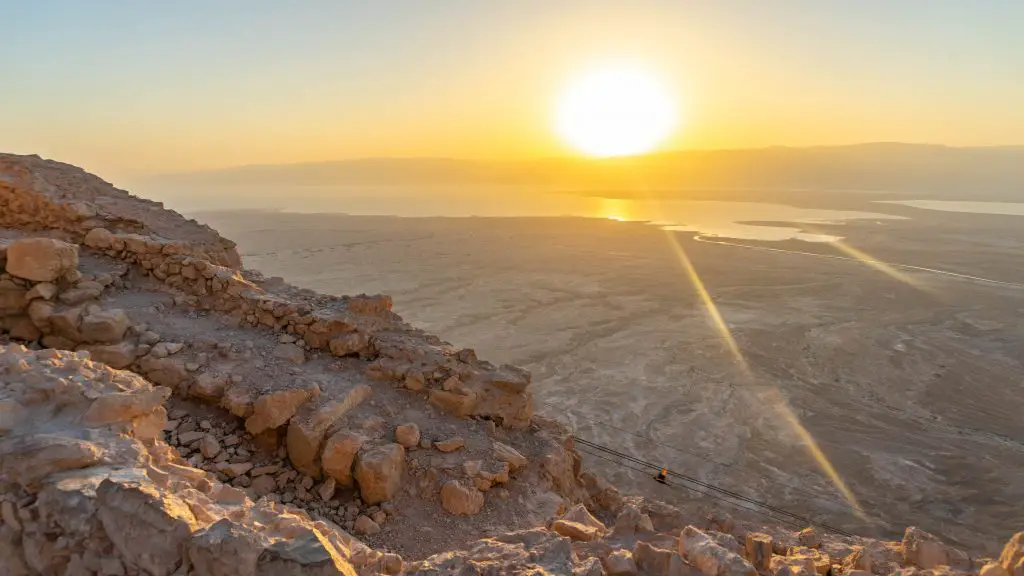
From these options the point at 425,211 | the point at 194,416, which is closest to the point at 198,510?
the point at 194,416

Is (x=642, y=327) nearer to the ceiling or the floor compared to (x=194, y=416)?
nearer to the floor

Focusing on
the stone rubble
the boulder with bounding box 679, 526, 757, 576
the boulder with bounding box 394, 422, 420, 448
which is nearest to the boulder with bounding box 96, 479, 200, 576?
the stone rubble

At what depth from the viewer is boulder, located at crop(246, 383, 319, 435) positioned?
5.27 m

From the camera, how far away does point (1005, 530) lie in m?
8.97

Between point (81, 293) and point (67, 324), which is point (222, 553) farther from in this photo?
point (81, 293)

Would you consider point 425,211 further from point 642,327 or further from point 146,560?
point 146,560

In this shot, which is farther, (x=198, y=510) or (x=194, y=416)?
(x=194, y=416)

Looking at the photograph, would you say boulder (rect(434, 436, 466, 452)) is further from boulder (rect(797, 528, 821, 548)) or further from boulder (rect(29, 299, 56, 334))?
boulder (rect(29, 299, 56, 334))

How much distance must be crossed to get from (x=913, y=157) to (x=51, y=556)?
136 m

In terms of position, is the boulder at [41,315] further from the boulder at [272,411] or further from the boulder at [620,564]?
the boulder at [620,564]

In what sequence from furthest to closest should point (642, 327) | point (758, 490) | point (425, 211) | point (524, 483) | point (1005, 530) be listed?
point (425, 211), point (642, 327), point (758, 490), point (1005, 530), point (524, 483)

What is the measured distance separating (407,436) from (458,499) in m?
0.79

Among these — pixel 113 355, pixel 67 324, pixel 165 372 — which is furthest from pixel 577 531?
pixel 67 324

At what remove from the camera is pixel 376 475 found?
5043 mm
